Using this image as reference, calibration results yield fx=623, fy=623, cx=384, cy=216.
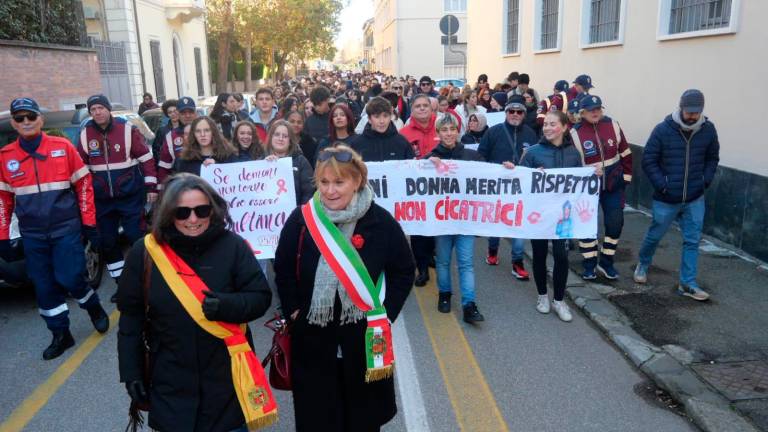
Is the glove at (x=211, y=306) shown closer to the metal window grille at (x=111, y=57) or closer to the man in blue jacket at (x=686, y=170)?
the man in blue jacket at (x=686, y=170)

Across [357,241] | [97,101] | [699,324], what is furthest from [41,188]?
[699,324]

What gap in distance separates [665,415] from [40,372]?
4.64m

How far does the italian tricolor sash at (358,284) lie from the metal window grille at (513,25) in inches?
588

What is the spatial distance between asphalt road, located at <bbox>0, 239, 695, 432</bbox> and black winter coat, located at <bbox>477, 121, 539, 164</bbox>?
1.68 meters

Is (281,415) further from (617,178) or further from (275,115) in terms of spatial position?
(275,115)

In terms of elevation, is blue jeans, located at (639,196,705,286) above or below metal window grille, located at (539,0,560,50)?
below

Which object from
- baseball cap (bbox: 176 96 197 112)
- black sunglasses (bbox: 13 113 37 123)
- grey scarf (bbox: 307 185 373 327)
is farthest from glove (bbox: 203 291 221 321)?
baseball cap (bbox: 176 96 197 112)

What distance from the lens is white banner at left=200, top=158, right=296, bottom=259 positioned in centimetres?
600

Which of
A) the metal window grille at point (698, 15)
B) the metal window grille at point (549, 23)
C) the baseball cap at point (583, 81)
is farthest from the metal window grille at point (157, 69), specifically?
the metal window grille at point (698, 15)

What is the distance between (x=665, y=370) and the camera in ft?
15.1

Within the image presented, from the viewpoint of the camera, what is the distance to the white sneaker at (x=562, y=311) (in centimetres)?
571

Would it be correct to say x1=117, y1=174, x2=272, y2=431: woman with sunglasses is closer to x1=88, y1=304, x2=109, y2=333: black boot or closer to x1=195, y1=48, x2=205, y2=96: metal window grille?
x1=88, y1=304, x2=109, y2=333: black boot

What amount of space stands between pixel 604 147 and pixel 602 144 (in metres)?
0.04

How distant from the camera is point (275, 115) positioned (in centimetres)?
927
